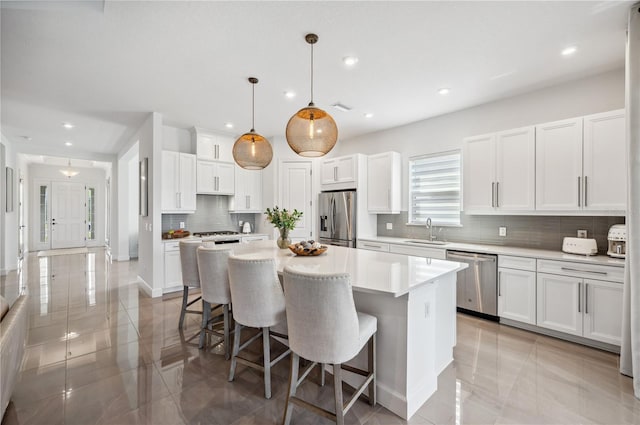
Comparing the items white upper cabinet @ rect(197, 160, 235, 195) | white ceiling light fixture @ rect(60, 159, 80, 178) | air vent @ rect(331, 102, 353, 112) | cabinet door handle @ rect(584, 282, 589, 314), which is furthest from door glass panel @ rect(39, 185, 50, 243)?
cabinet door handle @ rect(584, 282, 589, 314)

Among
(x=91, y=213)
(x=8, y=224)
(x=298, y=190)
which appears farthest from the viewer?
(x=91, y=213)

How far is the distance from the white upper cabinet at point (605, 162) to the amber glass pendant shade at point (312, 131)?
8.73ft

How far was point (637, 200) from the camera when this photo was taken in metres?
2.15

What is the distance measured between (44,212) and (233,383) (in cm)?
1085

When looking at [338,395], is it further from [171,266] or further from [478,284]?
[171,266]

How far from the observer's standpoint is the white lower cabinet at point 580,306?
267 centimetres

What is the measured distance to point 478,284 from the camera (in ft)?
11.7

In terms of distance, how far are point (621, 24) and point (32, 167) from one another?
43.9 feet

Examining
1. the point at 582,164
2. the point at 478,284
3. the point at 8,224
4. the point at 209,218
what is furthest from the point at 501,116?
the point at 8,224

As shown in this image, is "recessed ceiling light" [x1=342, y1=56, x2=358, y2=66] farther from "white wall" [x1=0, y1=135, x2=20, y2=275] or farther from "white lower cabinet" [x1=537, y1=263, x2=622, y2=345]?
"white wall" [x1=0, y1=135, x2=20, y2=275]

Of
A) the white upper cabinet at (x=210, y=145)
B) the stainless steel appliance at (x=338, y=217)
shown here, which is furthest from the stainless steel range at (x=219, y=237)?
the stainless steel appliance at (x=338, y=217)

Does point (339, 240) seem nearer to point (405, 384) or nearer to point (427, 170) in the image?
point (427, 170)

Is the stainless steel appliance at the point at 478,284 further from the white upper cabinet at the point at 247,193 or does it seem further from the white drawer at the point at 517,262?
the white upper cabinet at the point at 247,193

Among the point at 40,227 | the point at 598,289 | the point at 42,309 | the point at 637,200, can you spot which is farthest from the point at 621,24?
the point at 40,227
